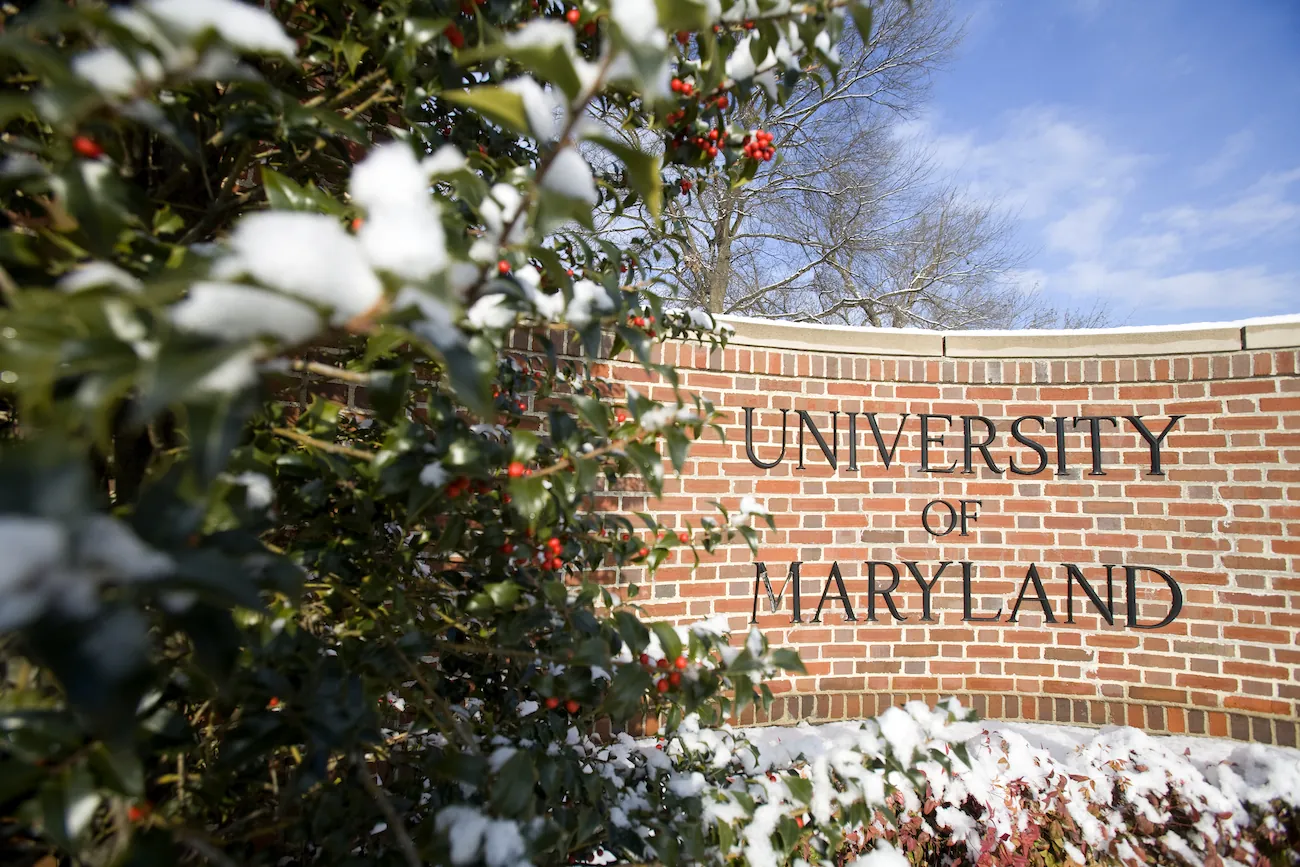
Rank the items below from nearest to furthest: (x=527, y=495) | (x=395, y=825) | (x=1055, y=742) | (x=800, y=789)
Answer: (x=395, y=825)
(x=527, y=495)
(x=800, y=789)
(x=1055, y=742)

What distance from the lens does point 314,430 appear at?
1.39 metres

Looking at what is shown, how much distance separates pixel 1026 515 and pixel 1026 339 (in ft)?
3.12

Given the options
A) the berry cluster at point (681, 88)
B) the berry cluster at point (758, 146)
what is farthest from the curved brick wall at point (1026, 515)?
the berry cluster at point (681, 88)

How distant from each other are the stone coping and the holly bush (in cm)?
180

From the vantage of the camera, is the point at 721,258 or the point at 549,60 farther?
the point at 721,258

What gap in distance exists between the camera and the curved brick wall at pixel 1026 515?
338cm

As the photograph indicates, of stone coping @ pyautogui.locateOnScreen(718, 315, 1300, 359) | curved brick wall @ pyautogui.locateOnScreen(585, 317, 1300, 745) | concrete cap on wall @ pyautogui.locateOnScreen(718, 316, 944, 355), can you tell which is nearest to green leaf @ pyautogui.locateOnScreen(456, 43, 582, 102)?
curved brick wall @ pyautogui.locateOnScreen(585, 317, 1300, 745)

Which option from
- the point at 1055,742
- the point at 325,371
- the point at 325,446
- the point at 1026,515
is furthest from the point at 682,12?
the point at 1026,515

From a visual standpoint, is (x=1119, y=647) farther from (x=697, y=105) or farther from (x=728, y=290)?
(x=728, y=290)

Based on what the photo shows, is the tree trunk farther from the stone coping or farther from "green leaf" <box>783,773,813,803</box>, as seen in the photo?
"green leaf" <box>783,773,813,803</box>

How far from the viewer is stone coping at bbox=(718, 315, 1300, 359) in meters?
3.41

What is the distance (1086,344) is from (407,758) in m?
3.75

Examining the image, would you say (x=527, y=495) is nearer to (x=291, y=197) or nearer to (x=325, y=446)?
(x=325, y=446)

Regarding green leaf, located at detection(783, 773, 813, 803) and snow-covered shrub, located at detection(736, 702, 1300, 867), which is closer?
green leaf, located at detection(783, 773, 813, 803)
